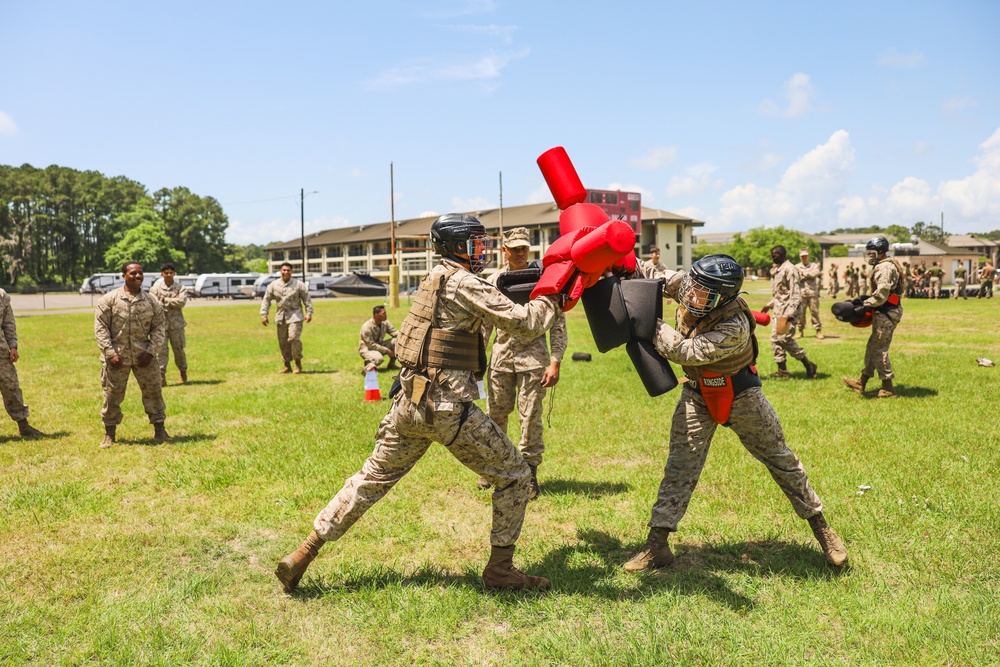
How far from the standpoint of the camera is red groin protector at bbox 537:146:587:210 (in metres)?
4.27

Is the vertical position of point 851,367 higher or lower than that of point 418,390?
lower

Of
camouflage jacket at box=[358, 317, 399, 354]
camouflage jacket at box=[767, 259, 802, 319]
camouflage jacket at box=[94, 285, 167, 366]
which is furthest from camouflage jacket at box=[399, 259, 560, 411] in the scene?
camouflage jacket at box=[767, 259, 802, 319]

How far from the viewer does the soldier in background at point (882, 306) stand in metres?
9.86

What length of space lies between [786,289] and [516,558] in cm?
1164

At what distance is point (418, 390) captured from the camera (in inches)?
166

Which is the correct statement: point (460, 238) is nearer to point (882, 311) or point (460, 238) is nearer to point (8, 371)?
point (8, 371)

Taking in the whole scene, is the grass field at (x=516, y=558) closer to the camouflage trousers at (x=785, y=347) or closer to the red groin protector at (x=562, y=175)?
the camouflage trousers at (x=785, y=347)

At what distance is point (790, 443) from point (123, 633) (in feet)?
22.5

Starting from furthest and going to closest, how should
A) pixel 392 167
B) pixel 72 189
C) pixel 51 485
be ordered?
pixel 72 189 → pixel 392 167 → pixel 51 485

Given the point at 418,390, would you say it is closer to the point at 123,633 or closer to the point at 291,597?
the point at 291,597

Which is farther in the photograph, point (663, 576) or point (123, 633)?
point (663, 576)

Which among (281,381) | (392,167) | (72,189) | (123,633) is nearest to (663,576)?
Answer: (123,633)

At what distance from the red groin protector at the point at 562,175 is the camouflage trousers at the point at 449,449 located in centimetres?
145

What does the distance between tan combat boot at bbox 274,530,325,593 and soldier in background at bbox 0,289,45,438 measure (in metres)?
6.72
